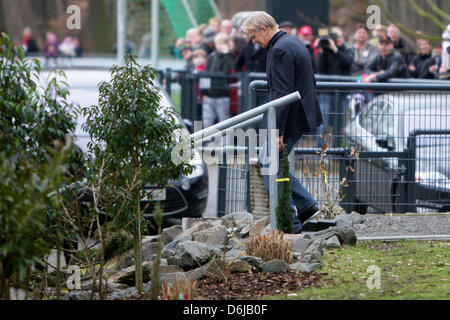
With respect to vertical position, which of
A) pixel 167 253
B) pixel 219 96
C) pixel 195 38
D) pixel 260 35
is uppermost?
pixel 195 38

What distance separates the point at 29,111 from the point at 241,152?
12.4 ft

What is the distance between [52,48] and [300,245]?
1514 inches

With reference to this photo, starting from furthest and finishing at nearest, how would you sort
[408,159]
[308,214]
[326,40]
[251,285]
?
[326,40] < [408,159] < [308,214] < [251,285]

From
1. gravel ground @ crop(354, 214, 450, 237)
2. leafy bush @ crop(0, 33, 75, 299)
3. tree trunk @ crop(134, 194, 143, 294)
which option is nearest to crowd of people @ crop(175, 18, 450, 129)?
gravel ground @ crop(354, 214, 450, 237)

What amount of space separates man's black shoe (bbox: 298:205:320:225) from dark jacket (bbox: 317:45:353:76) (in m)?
8.08

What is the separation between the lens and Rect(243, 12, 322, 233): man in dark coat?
23.9 feet

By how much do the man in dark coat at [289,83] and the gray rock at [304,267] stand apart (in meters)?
1.23

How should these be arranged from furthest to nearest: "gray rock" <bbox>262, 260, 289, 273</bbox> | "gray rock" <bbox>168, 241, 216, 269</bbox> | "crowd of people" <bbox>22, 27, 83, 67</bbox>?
"crowd of people" <bbox>22, 27, 83, 67</bbox>, "gray rock" <bbox>168, 241, 216, 269</bbox>, "gray rock" <bbox>262, 260, 289, 273</bbox>

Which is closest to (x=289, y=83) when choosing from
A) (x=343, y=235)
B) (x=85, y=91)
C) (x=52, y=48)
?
(x=343, y=235)

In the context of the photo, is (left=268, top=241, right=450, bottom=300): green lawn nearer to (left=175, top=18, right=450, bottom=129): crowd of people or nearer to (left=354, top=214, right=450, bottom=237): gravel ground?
(left=354, top=214, right=450, bottom=237): gravel ground

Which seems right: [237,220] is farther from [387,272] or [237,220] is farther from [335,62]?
[335,62]

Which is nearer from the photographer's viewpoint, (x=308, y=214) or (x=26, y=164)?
(x=26, y=164)

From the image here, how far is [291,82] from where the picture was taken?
7328mm

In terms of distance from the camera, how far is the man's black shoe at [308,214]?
24.8 ft
